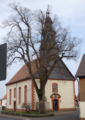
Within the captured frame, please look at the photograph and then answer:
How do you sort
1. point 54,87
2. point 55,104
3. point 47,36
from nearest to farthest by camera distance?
point 47,36 < point 55,104 < point 54,87

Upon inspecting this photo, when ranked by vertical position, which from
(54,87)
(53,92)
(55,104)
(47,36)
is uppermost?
(47,36)

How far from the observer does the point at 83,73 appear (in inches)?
793

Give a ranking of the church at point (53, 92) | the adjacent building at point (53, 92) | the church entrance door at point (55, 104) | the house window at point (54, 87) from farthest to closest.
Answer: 1. the house window at point (54, 87)
2. the church entrance door at point (55, 104)
3. the adjacent building at point (53, 92)
4. the church at point (53, 92)

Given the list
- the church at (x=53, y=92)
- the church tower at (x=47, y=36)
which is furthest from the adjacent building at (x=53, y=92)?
the church tower at (x=47, y=36)

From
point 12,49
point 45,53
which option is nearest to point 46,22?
point 45,53

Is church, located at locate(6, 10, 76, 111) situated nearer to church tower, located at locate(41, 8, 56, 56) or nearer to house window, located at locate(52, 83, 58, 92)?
house window, located at locate(52, 83, 58, 92)

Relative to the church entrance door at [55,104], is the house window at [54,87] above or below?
above

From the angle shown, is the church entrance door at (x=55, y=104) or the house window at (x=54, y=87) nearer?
the church entrance door at (x=55, y=104)

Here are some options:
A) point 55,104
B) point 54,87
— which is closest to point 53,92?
point 54,87

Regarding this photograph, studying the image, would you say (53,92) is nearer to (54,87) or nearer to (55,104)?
(54,87)

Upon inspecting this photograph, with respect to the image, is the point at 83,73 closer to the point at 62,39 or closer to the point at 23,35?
the point at 62,39

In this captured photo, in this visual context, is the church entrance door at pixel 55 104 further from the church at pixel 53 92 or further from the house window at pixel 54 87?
the house window at pixel 54 87

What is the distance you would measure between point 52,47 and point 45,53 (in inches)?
58.3

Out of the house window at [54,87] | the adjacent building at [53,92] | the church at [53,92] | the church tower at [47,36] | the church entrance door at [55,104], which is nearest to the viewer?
the church tower at [47,36]
